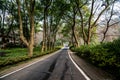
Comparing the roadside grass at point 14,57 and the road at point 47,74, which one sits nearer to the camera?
the road at point 47,74

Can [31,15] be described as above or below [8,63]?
above

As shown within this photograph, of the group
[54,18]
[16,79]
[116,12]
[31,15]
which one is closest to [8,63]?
[16,79]

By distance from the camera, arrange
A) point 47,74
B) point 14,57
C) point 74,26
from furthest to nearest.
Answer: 1. point 74,26
2. point 14,57
3. point 47,74

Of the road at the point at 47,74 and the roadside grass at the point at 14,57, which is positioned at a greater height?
the roadside grass at the point at 14,57

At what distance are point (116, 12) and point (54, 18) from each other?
1891cm

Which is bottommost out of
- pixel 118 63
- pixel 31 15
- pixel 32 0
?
pixel 118 63

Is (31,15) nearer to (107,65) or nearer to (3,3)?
(107,65)

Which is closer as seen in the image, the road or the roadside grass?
the road

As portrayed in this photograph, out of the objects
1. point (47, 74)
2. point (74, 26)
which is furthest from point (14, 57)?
point (74, 26)

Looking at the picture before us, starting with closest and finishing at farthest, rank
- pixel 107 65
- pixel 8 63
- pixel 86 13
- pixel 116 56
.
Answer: pixel 116 56 < pixel 107 65 < pixel 8 63 < pixel 86 13

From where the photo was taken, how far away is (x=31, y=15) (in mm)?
25453

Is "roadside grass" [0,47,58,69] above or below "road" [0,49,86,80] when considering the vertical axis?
above

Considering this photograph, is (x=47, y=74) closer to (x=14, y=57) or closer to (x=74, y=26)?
(x=14, y=57)

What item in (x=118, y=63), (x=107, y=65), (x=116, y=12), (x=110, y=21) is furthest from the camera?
(x=110, y=21)
